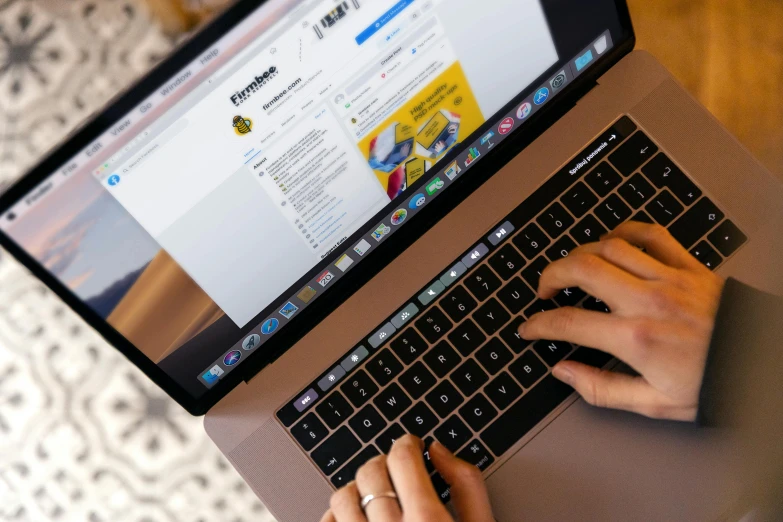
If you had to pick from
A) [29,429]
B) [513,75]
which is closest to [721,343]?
[513,75]

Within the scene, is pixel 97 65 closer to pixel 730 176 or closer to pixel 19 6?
pixel 19 6

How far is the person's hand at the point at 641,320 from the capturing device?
0.56 meters

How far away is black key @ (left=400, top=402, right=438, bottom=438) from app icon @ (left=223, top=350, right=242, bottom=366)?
17cm

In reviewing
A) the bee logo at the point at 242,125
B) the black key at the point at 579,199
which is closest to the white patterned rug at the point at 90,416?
the bee logo at the point at 242,125

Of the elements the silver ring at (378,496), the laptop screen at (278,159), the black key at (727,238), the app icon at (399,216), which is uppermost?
the laptop screen at (278,159)

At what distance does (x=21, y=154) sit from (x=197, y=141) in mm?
478

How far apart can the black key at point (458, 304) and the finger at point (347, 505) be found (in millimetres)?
186

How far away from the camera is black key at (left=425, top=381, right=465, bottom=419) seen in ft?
2.05

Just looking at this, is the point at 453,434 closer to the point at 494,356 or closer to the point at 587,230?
the point at 494,356

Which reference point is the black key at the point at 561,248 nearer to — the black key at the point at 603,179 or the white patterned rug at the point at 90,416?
the black key at the point at 603,179

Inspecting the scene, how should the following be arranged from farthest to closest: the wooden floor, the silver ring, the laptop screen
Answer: the wooden floor
the silver ring
the laptop screen

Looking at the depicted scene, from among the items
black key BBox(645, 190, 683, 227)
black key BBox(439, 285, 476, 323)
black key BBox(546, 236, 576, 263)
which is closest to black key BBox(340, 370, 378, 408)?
black key BBox(439, 285, 476, 323)

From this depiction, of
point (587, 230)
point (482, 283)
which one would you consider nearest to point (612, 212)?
point (587, 230)

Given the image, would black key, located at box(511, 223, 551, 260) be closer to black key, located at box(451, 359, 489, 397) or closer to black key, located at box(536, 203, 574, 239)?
black key, located at box(536, 203, 574, 239)
